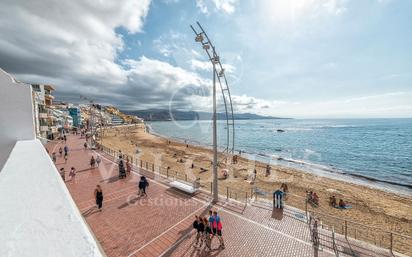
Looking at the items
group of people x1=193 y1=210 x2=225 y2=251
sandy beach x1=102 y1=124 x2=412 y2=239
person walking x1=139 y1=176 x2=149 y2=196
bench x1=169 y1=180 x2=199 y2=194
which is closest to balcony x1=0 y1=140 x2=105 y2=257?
group of people x1=193 y1=210 x2=225 y2=251

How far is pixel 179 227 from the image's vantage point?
9.03 metres

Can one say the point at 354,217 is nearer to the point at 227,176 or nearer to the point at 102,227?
the point at 227,176

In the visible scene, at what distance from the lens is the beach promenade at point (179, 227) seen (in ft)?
24.9

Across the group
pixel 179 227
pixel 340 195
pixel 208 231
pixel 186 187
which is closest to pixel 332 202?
pixel 340 195

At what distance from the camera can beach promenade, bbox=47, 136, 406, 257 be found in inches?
299

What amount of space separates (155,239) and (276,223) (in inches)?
225

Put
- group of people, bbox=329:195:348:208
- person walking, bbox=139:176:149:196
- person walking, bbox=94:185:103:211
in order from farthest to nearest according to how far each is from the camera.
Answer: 1. group of people, bbox=329:195:348:208
2. person walking, bbox=139:176:149:196
3. person walking, bbox=94:185:103:211

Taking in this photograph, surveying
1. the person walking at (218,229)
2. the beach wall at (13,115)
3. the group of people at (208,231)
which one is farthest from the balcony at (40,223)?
the beach wall at (13,115)

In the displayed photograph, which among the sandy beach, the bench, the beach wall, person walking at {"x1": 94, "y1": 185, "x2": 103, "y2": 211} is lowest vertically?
the sandy beach

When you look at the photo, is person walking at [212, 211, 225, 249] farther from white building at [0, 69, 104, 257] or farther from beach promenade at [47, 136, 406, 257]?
white building at [0, 69, 104, 257]

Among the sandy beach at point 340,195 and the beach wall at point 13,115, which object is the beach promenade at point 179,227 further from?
the beach wall at point 13,115

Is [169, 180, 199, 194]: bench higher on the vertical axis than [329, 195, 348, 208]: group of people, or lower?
higher

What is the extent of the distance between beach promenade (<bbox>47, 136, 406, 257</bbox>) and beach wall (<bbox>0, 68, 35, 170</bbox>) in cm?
459

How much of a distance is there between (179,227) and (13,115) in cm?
995
